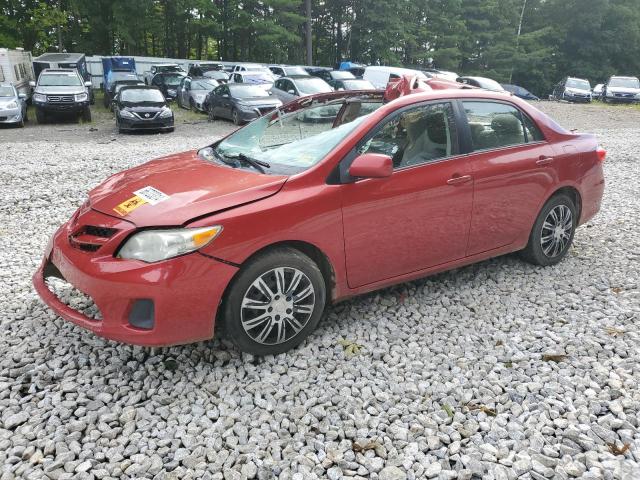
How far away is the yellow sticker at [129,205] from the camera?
3.10 meters

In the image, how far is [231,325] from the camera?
307cm

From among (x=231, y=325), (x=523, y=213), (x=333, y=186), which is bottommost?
(x=231, y=325)

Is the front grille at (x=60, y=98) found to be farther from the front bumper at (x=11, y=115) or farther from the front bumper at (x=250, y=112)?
the front bumper at (x=250, y=112)

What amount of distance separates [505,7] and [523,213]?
50.6 metres

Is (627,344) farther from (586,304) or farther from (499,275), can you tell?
(499,275)

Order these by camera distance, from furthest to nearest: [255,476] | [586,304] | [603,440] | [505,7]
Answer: [505,7] < [586,304] < [603,440] < [255,476]

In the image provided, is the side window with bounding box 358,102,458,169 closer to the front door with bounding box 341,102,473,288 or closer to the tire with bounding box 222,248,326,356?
the front door with bounding box 341,102,473,288

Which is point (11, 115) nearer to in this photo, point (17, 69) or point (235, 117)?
point (17, 69)

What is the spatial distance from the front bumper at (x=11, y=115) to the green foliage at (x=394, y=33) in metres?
23.8

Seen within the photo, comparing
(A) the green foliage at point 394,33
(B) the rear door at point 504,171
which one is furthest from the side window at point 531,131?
(A) the green foliage at point 394,33

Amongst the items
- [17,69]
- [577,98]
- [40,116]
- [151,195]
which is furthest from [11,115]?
[577,98]

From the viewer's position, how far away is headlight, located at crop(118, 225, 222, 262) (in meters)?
2.86

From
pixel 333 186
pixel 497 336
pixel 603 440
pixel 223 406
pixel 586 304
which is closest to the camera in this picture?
pixel 603 440

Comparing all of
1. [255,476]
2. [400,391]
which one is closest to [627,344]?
[400,391]
